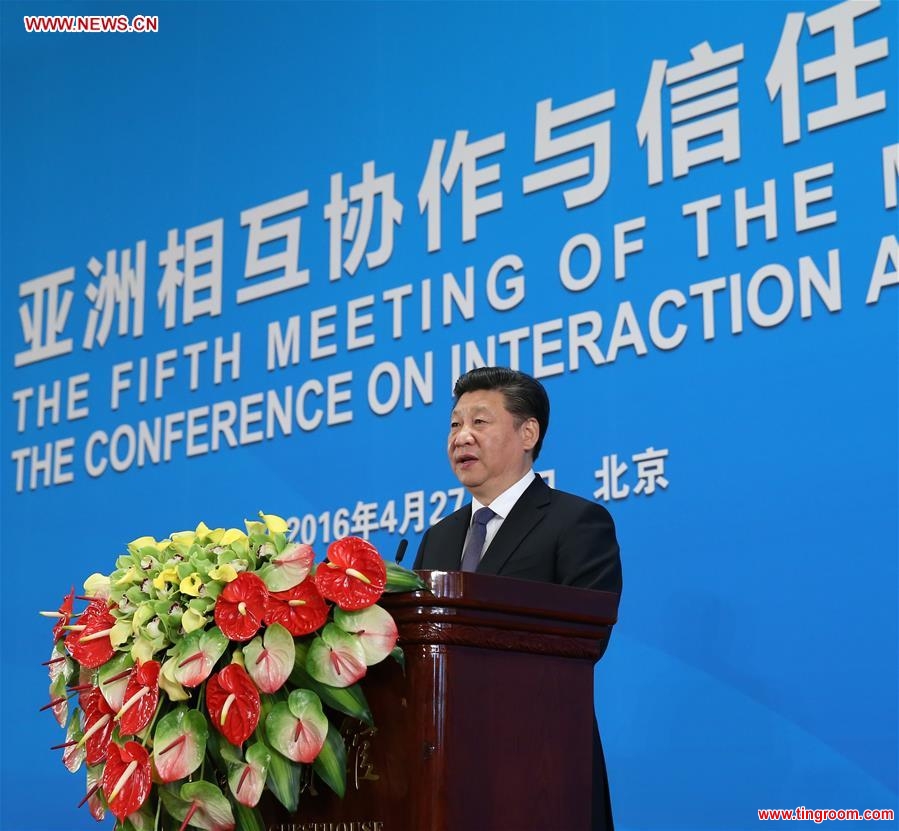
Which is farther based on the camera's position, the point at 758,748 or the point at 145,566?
the point at 758,748

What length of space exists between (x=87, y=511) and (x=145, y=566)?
A: 298cm

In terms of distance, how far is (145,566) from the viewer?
127 centimetres

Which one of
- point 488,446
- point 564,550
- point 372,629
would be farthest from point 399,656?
point 488,446

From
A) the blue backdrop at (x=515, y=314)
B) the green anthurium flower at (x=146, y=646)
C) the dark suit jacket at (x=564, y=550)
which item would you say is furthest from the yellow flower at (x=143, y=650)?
the blue backdrop at (x=515, y=314)

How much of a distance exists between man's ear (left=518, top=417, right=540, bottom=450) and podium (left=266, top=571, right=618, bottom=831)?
843 millimetres

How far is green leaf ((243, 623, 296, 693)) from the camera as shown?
1.16 metres

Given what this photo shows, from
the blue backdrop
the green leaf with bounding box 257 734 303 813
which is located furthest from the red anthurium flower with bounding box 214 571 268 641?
the blue backdrop

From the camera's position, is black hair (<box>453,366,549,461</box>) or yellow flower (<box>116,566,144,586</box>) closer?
yellow flower (<box>116,566,144,586</box>)

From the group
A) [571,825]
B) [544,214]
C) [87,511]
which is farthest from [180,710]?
[87,511]

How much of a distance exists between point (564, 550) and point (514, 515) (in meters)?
0.14

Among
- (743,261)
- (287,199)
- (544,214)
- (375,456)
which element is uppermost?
(287,199)

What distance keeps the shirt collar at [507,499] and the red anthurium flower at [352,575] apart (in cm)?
80

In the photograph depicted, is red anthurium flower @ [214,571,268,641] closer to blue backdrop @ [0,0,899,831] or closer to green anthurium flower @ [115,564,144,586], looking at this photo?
green anthurium flower @ [115,564,144,586]

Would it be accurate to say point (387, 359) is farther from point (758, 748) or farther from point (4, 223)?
point (4, 223)
